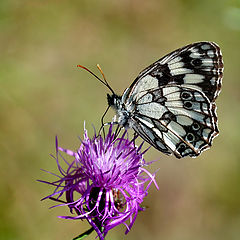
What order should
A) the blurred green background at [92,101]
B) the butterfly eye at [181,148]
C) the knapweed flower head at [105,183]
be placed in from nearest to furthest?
the knapweed flower head at [105,183]
the butterfly eye at [181,148]
the blurred green background at [92,101]

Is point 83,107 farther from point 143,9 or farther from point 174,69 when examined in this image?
point 174,69

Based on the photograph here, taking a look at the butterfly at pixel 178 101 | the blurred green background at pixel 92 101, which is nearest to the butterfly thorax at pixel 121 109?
the butterfly at pixel 178 101

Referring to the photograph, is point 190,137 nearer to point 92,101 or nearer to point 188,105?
point 188,105

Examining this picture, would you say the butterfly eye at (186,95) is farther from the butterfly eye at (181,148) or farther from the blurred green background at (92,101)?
the blurred green background at (92,101)

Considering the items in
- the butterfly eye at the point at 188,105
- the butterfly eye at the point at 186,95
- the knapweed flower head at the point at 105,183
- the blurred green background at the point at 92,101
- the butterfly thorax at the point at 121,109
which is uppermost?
the blurred green background at the point at 92,101

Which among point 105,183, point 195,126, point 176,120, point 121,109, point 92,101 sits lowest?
point 105,183

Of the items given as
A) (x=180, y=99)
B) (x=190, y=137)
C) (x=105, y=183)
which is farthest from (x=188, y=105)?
(x=105, y=183)

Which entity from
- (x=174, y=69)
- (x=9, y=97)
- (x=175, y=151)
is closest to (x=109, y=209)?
(x=175, y=151)

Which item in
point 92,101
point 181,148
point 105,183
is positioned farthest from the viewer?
point 92,101
